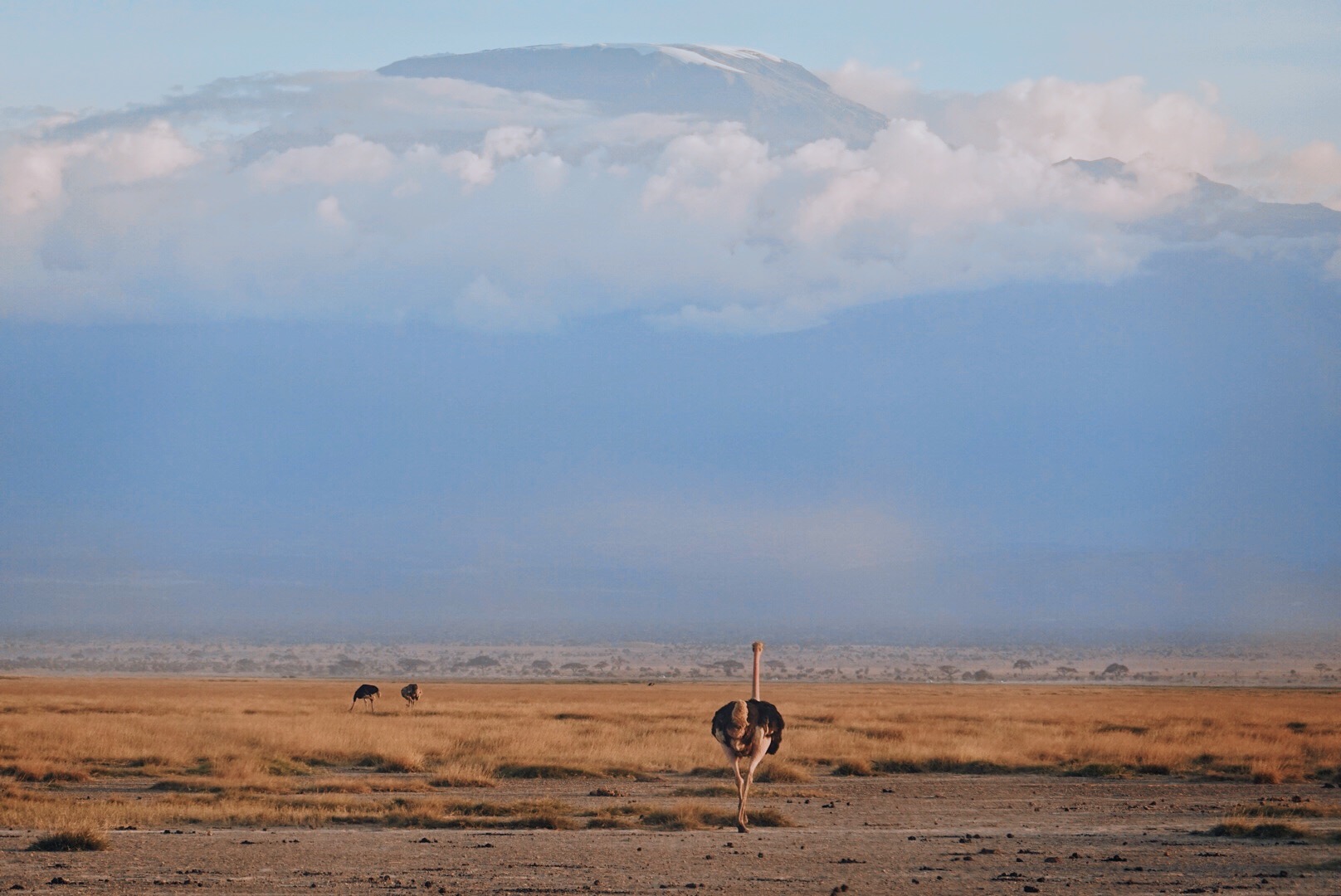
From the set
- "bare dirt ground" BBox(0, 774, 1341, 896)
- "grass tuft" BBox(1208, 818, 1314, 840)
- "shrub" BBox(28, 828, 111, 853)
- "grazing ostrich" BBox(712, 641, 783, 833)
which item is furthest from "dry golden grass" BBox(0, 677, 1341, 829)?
"grass tuft" BBox(1208, 818, 1314, 840)

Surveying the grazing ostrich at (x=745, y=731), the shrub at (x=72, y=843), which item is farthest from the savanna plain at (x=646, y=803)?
the grazing ostrich at (x=745, y=731)

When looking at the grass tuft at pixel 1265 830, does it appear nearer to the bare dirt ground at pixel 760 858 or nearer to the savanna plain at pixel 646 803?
the savanna plain at pixel 646 803

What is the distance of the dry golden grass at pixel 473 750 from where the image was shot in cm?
2205

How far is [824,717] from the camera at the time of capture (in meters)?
44.9

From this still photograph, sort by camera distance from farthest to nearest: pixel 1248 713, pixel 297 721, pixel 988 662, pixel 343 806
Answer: pixel 988 662, pixel 1248 713, pixel 297 721, pixel 343 806

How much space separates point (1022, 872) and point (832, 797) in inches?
363

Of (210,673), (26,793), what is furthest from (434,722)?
(210,673)

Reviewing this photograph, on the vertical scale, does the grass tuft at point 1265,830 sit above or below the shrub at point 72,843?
above

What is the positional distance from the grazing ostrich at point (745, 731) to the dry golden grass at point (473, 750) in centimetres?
238

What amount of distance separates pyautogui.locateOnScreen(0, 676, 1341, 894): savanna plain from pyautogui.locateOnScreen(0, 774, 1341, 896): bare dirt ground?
0.06m

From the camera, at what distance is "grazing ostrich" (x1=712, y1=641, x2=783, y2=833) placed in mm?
18531

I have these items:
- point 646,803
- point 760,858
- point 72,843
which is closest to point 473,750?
point 646,803

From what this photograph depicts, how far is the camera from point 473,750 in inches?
1271

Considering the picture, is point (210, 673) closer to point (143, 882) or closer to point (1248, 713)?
point (1248, 713)
